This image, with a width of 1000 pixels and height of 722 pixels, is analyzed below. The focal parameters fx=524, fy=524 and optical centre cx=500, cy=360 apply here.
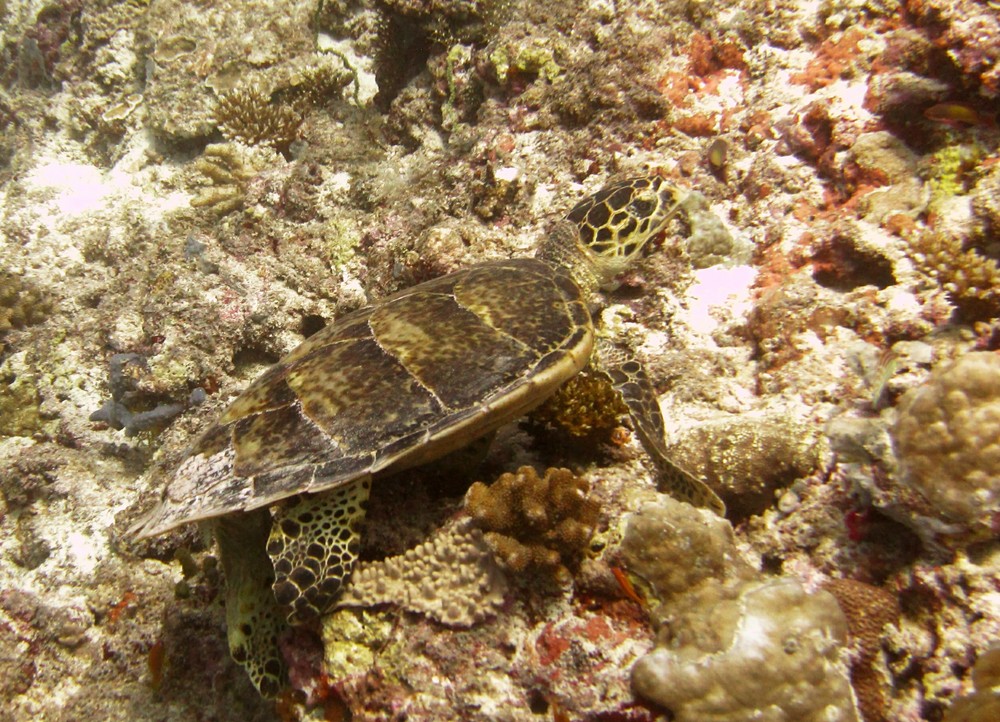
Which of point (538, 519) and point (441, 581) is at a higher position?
point (538, 519)

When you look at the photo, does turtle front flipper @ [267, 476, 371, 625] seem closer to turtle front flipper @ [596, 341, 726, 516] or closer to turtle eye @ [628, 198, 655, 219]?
turtle front flipper @ [596, 341, 726, 516]

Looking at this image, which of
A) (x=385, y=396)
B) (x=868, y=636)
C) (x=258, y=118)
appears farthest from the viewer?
(x=258, y=118)

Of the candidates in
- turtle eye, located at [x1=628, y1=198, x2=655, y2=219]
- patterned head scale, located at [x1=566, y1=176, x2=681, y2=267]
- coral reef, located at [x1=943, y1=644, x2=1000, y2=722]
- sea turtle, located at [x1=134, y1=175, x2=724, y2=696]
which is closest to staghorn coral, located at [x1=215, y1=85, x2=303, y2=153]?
sea turtle, located at [x1=134, y1=175, x2=724, y2=696]

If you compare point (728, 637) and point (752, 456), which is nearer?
point (728, 637)

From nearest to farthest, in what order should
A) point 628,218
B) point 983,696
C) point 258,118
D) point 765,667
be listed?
point 983,696, point 765,667, point 628,218, point 258,118

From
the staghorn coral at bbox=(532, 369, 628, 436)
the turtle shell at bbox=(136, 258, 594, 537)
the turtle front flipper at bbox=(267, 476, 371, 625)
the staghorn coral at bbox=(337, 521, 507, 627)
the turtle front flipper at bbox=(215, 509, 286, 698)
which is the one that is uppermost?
the turtle shell at bbox=(136, 258, 594, 537)

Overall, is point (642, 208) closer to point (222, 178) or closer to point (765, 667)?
point (765, 667)

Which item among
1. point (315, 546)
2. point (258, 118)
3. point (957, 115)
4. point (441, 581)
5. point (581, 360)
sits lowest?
point (441, 581)

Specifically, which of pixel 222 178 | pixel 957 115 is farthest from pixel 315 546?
pixel 222 178
